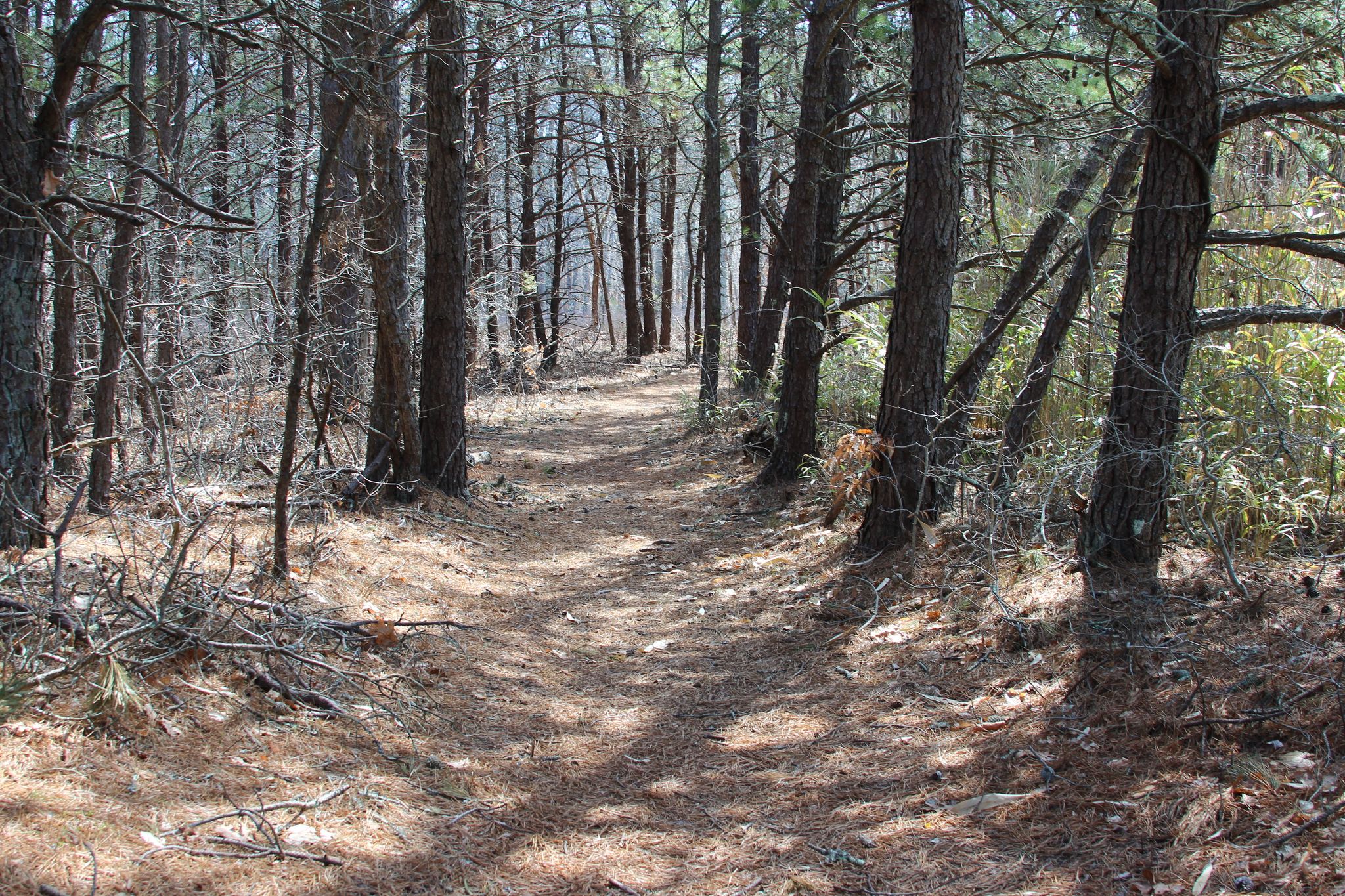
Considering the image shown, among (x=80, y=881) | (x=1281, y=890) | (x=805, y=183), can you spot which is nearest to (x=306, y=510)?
(x=80, y=881)

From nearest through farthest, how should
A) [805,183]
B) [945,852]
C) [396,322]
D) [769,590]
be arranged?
[945,852]
[769,590]
[396,322]
[805,183]

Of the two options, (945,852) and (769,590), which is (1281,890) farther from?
(769,590)

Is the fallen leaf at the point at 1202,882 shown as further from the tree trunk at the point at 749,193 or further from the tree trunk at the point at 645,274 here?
the tree trunk at the point at 645,274

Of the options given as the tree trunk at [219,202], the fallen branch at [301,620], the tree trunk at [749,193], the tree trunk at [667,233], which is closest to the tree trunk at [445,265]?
the tree trunk at [219,202]

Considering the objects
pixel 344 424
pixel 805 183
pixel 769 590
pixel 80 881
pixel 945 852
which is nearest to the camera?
pixel 80 881

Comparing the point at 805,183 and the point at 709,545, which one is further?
the point at 805,183

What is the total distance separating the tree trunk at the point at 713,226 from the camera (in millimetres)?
13125

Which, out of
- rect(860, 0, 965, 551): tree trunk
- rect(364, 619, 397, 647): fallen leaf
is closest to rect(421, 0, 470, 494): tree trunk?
rect(364, 619, 397, 647): fallen leaf

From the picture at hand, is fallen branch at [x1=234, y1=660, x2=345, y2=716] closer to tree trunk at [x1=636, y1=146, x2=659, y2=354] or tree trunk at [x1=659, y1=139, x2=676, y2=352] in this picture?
tree trunk at [x1=636, y1=146, x2=659, y2=354]

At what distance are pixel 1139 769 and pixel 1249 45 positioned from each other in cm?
473

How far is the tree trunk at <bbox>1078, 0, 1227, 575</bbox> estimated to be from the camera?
166 inches

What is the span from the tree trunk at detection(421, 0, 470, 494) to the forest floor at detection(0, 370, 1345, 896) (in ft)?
7.60

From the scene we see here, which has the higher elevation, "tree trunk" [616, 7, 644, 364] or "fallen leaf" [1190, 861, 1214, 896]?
"tree trunk" [616, 7, 644, 364]

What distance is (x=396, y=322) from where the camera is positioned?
23.9 ft
